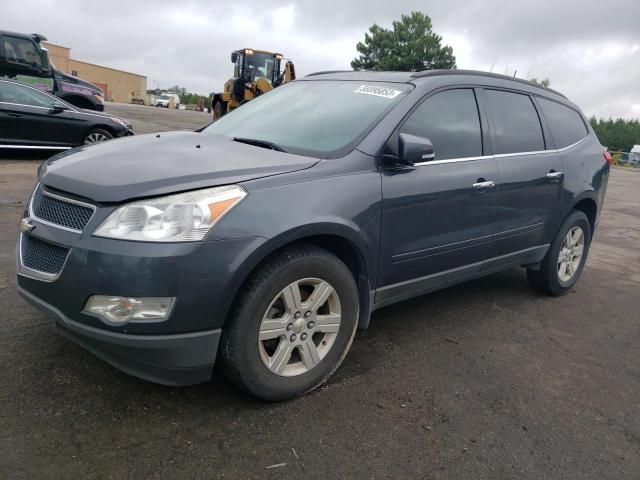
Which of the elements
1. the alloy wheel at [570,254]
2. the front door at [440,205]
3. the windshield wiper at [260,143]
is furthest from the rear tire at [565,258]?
the windshield wiper at [260,143]

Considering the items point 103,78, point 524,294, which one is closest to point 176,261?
A: point 524,294

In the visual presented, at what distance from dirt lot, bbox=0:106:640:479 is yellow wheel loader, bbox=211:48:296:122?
658 inches

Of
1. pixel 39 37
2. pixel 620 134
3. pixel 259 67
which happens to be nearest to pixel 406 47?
pixel 259 67

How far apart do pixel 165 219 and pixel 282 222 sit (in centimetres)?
51

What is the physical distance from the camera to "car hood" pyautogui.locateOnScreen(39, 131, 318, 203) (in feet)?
7.67

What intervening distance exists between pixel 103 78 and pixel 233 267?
254 ft

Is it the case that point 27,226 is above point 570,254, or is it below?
above

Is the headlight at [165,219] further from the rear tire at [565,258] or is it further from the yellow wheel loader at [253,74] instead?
the yellow wheel loader at [253,74]

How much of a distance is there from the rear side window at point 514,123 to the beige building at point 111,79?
65571mm

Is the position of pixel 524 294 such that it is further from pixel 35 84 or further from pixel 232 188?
pixel 35 84

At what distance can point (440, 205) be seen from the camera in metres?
3.27

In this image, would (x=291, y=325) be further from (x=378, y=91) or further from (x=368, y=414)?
(x=378, y=91)

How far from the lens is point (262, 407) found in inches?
103

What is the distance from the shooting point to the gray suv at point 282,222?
2244 mm
